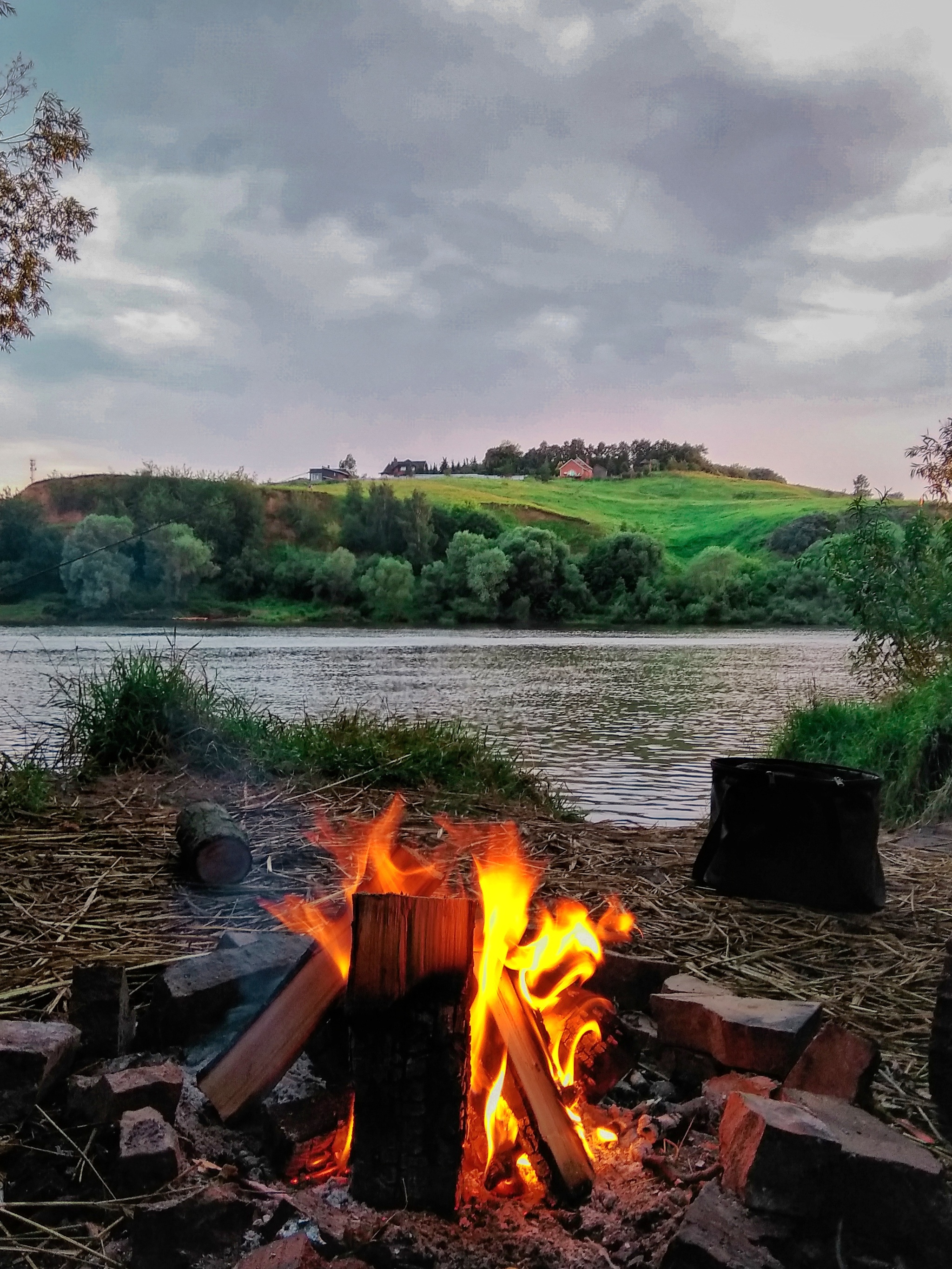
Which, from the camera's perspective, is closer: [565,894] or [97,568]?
[565,894]

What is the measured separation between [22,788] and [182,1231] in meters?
3.30

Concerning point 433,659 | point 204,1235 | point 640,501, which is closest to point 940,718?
point 204,1235

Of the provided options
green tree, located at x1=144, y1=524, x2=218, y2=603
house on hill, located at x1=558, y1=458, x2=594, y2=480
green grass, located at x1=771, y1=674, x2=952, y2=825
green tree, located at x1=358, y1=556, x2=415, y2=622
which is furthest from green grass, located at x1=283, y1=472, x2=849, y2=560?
green grass, located at x1=771, y1=674, x2=952, y2=825

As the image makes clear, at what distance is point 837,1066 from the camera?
66.1 inches

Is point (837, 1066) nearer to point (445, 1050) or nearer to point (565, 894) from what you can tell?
point (445, 1050)

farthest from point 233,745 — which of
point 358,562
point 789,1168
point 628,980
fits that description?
point 358,562

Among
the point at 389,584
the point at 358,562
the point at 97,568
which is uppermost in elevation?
the point at 358,562

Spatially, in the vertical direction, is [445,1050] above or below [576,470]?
below

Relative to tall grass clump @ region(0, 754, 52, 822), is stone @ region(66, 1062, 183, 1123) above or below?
above

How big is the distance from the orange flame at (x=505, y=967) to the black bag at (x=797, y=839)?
2.31 ft

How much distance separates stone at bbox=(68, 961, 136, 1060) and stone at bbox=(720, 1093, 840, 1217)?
117 centimetres

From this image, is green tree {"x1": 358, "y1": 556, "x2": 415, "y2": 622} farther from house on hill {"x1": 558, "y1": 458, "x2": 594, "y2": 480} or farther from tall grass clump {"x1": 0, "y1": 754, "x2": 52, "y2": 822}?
tall grass clump {"x1": 0, "y1": 754, "x2": 52, "y2": 822}

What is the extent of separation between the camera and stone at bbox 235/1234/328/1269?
48.8 inches

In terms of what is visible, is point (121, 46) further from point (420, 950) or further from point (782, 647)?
point (782, 647)
